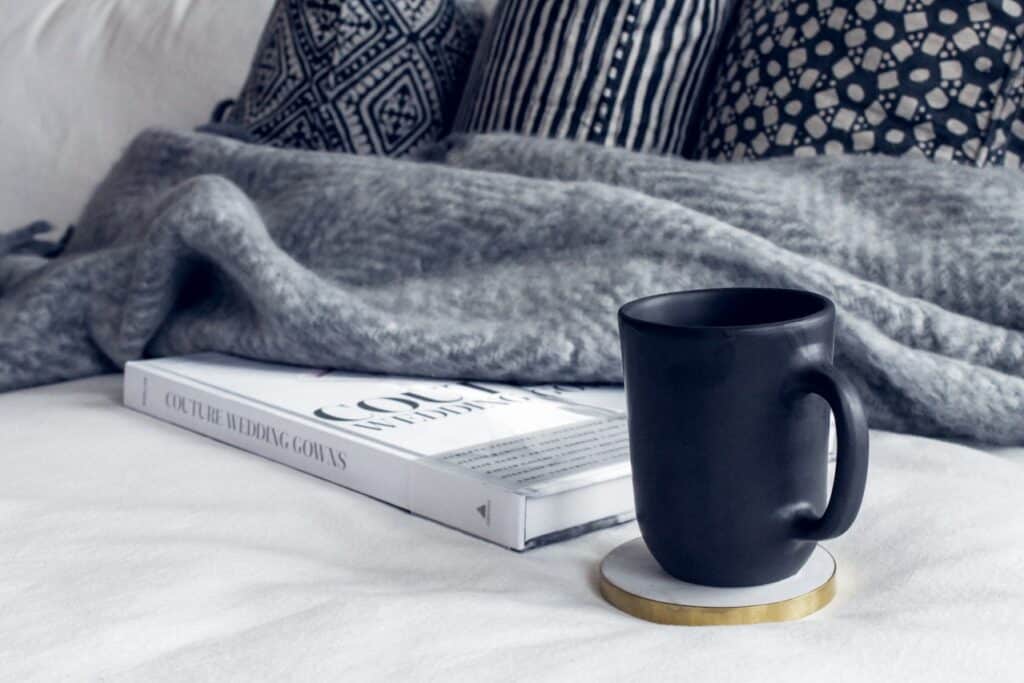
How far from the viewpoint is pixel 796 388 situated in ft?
1.34

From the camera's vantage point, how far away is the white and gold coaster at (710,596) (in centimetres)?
42

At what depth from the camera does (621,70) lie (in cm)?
98

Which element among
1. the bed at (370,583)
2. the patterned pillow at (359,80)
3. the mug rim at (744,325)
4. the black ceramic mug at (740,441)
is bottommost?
the bed at (370,583)

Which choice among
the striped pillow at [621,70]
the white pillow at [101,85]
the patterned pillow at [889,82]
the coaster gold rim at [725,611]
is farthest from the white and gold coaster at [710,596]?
the white pillow at [101,85]

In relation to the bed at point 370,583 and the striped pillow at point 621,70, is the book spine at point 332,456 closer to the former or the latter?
the bed at point 370,583

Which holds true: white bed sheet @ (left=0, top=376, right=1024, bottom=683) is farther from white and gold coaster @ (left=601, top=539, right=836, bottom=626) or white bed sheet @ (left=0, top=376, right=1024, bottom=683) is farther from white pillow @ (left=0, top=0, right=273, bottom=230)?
white pillow @ (left=0, top=0, right=273, bottom=230)

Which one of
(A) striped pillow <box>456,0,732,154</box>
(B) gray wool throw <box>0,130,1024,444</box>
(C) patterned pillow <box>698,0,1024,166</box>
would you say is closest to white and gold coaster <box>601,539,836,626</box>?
(B) gray wool throw <box>0,130,1024,444</box>

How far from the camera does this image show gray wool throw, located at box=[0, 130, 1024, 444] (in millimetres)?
648

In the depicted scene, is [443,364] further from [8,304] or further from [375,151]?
[375,151]

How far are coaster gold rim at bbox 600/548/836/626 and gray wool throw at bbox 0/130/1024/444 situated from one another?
0.74 feet

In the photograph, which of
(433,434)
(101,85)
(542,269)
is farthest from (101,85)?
(433,434)

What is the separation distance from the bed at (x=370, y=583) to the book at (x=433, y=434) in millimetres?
11

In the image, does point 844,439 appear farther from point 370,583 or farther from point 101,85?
point 101,85

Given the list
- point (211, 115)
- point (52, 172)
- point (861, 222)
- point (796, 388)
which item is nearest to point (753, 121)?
point (861, 222)
